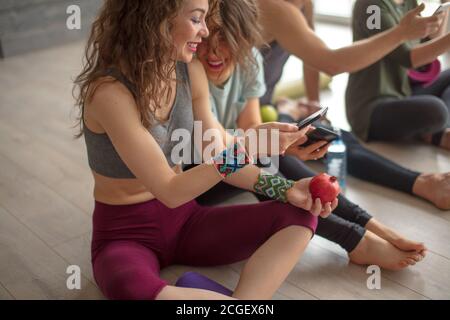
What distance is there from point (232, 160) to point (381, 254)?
0.48 m

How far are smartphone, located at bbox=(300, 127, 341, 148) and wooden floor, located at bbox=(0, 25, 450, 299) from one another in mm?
304

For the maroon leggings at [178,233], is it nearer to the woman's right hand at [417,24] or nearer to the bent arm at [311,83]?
the woman's right hand at [417,24]

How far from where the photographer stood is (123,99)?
1057 millimetres

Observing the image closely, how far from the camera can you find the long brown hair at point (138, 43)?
1.05 meters

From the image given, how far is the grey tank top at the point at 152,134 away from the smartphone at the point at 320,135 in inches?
10.6

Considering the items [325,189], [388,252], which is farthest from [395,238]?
[325,189]

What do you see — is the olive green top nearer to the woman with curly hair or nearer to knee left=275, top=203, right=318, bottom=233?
the woman with curly hair

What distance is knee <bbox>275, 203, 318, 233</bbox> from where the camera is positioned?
3.83 ft

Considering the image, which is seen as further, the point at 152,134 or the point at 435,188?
the point at 435,188

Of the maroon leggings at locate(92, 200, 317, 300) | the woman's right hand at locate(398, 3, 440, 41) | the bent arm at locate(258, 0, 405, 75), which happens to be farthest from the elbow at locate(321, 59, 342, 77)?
the maroon leggings at locate(92, 200, 317, 300)

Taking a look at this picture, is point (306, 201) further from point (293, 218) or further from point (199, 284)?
point (199, 284)

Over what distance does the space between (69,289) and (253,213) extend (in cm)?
46

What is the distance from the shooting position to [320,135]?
1242 millimetres

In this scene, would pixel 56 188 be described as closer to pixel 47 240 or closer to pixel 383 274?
pixel 47 240
